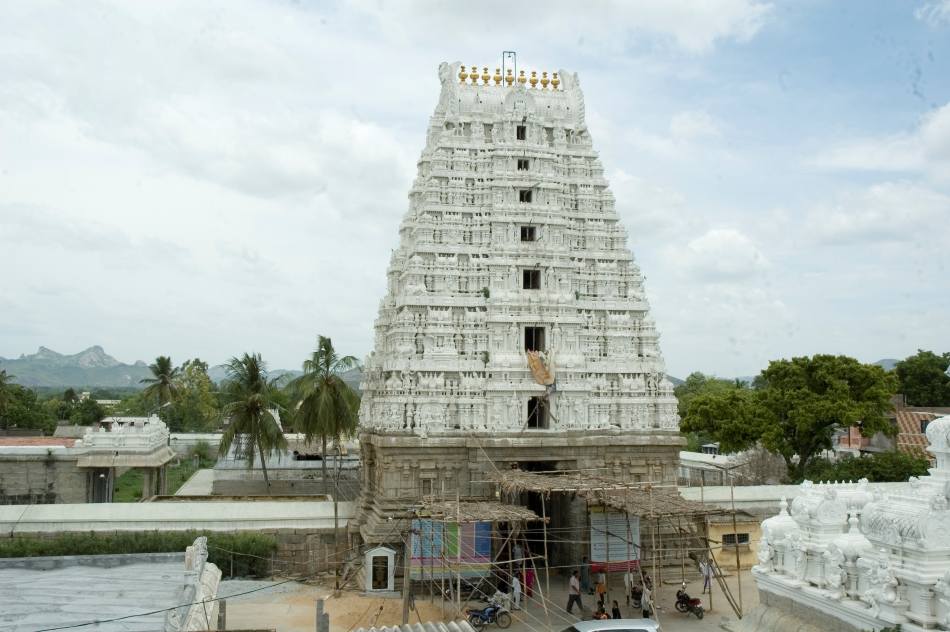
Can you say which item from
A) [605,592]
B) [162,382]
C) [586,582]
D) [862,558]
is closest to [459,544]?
[605,592]

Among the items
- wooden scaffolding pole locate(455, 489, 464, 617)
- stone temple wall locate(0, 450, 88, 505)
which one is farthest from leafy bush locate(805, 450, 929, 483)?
stone temple wall locate(0, 450, 88, 505)

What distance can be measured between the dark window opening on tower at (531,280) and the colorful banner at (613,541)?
829 centimetres

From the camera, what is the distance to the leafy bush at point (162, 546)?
2431 centimetres

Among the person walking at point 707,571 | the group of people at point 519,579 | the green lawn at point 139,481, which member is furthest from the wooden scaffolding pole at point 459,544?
the green lawn at point 139,481

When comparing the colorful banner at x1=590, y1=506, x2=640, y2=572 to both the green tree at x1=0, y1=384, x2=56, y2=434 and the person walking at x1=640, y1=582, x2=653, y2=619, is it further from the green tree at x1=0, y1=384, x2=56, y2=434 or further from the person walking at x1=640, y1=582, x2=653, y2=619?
the green tree at x1=0, y1=384, x2=56, y2=434

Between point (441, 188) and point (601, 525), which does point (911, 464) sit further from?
point (441, 188)

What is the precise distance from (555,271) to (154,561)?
52.6ft

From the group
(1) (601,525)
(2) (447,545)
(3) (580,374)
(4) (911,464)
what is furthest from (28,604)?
(4) (911,464)

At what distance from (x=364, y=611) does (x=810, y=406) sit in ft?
82.1

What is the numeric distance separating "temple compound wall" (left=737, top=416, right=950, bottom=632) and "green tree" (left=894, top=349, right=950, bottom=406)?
164ft

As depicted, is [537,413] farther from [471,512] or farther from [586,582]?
[471,512]

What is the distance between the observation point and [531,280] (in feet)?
99.2

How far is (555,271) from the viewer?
29562mm

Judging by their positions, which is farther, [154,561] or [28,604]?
[154,561]
